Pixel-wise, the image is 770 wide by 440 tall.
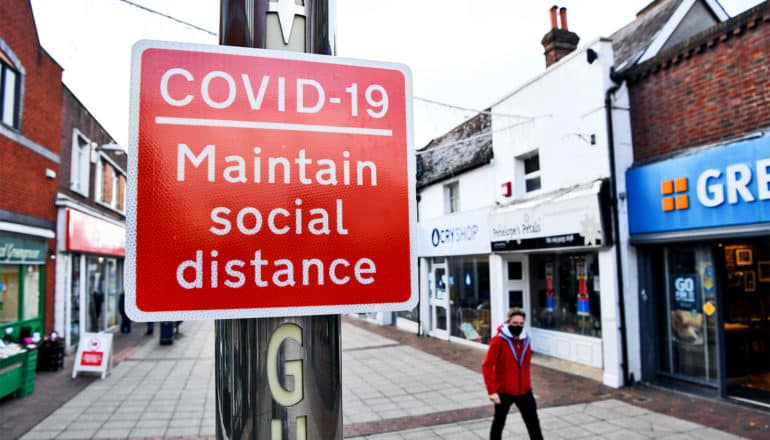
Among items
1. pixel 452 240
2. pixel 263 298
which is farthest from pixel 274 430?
Answer: pixel 452 240

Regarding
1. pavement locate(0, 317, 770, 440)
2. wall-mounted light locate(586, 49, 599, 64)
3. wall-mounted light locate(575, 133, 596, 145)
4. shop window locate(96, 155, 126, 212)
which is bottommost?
pavement locate(0, 317, 770, 440)

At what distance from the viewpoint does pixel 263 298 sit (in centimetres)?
134

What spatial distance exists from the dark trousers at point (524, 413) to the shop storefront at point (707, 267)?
404 cm

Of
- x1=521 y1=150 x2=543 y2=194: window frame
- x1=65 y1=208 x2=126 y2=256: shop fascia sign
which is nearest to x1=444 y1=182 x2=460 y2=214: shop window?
x1=521 y1=150 x2=543 y2=194: window frame

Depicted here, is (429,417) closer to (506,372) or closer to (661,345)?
(506,372)

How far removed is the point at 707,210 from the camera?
7.32 meters

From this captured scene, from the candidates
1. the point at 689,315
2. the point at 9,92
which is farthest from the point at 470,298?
the point at 9,92

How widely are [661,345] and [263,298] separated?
29.1ft

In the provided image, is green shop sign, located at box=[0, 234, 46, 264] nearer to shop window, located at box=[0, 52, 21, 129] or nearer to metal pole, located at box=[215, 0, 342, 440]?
shop window, located at box=[0, 52, 21, 129]

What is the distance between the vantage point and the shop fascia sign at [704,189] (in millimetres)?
6652

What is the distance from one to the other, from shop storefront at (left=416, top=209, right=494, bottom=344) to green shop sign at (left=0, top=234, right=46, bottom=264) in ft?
28.5

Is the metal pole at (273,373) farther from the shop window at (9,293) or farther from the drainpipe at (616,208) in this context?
the shop window at (9,293)

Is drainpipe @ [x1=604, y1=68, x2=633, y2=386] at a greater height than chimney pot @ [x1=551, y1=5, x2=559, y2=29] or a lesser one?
lesser

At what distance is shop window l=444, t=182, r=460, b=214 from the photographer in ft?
48.5
